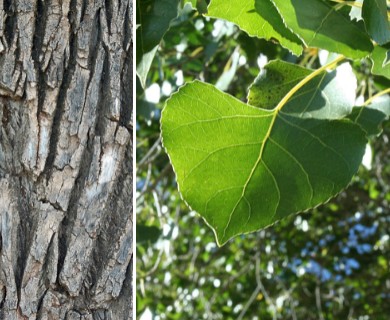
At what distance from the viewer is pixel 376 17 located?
18.6 inches

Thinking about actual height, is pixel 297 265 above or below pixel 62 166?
below

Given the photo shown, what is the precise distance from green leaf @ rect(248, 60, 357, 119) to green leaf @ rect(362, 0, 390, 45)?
88 millimetres

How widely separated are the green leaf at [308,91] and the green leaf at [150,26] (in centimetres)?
7

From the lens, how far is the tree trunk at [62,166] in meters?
0.43

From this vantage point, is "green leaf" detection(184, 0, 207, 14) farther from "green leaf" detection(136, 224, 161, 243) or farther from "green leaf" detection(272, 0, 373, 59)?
"green leaf" detection(136, 224, 161, 243)

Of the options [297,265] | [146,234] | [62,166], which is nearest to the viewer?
[62,166]

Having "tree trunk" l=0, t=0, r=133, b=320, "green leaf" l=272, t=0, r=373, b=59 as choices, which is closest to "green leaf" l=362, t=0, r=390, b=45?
"green leaf" l=272, t=0, r=373, b=59

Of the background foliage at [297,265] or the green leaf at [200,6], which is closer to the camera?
the green leaf at [200,6]

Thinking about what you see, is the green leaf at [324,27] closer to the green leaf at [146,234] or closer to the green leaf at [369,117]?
the green leaf at [369,117]

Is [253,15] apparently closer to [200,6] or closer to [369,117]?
[200,6]

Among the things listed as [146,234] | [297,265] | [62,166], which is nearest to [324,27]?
[62,166]

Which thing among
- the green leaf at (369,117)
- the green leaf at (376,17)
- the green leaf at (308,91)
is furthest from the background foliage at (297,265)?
the green leaf at (376,17)

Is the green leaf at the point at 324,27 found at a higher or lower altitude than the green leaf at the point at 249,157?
higher

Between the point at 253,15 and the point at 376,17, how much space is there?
0.08 meters
